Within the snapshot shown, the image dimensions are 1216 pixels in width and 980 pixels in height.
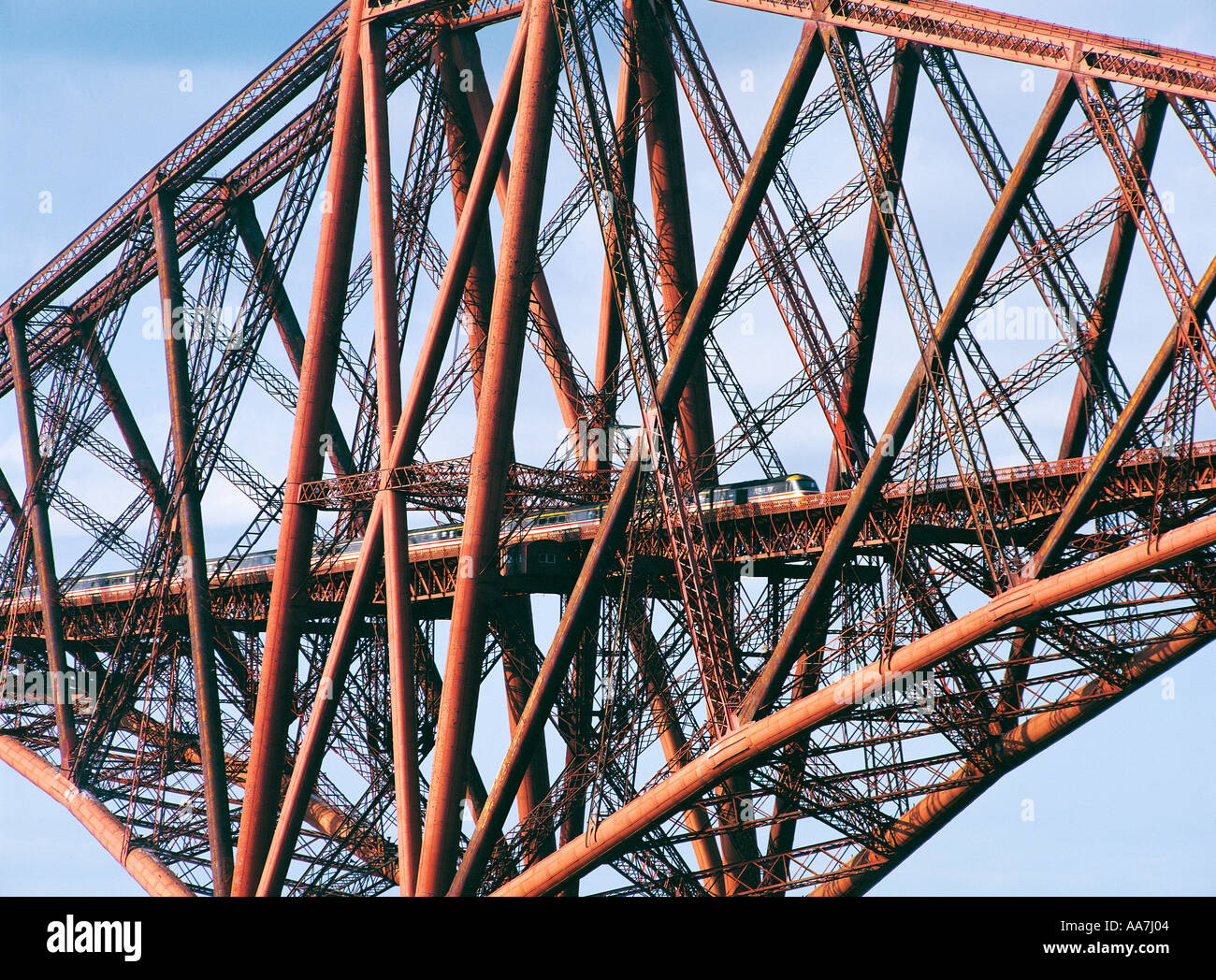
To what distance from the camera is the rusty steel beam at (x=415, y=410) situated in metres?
42.3

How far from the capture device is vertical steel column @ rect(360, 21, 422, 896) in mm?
42500

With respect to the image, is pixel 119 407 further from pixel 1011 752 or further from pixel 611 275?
pixel 1011 752

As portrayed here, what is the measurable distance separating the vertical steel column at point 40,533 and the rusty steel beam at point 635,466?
25311 millimetres

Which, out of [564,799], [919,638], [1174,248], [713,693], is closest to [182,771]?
[564,799]

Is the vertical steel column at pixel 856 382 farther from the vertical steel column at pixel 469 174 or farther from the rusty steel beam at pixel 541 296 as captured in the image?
the vertical steel column at pixel 469 174

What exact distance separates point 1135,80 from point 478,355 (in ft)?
69.1

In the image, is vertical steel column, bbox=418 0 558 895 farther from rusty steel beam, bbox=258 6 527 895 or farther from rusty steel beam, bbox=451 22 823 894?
rusty steel beam, bbox=258 6 527 895

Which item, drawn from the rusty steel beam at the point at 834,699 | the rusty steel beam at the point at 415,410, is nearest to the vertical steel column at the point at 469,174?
the rusty steel beam at the point at 415,410

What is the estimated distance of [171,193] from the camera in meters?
57.8

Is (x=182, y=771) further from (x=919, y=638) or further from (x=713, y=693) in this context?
(x=919, y=638)

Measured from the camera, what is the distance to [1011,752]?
4012 cm

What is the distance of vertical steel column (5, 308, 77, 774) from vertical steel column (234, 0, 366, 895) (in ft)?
52.8

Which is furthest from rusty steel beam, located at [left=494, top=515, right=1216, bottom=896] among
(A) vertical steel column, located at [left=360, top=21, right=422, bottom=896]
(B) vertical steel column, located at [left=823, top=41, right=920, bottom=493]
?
(B) vertical steel column, located at [left=823, top=41, right=920, bottom=493]

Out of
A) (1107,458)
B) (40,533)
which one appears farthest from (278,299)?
(1107,458)
